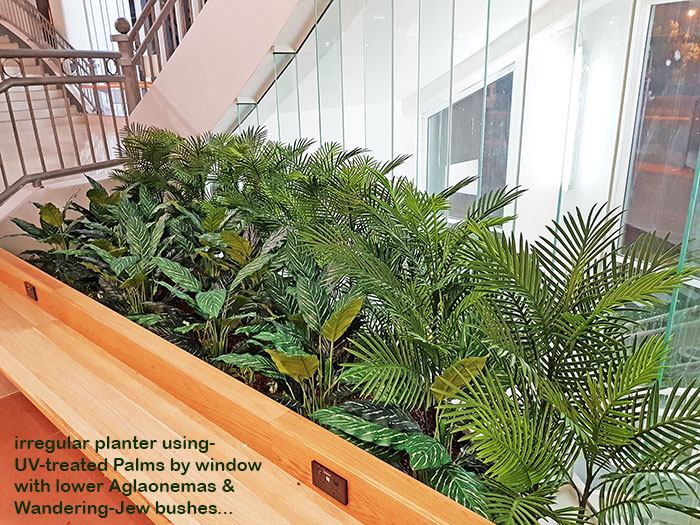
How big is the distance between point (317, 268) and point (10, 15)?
308 inches

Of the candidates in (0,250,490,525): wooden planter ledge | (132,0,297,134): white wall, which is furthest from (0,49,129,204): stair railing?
(0,250,490,525): wooden planter ledge

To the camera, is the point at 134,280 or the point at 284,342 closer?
the point at 284,342

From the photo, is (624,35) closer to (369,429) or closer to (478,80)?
(478,80)

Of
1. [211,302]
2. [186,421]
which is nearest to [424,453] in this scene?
[186,421]

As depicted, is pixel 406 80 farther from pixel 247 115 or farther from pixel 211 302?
pixel 211 302

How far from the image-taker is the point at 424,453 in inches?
44.9

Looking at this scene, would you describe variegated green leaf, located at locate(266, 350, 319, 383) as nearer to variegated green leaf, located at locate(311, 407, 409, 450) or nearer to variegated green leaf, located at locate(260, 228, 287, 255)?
variegated green leaf, located at locate(311, 407, 409, 450)

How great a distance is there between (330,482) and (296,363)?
1.05 ft

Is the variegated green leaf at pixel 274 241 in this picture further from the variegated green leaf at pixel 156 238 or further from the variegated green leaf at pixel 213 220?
the variegated green leaf at pixel 156 238

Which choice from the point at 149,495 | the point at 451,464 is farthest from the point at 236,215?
the point at 451,464

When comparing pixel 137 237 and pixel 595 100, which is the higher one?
pixel 595 100

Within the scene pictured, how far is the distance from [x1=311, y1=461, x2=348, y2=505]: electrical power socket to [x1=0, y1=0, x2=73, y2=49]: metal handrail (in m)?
8.33

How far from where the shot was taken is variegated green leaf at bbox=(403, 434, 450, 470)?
112 centimetres

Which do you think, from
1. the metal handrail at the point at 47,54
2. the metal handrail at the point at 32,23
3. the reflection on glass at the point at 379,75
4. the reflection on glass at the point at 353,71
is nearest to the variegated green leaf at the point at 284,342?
the reflection on glass at the point at 379,75
